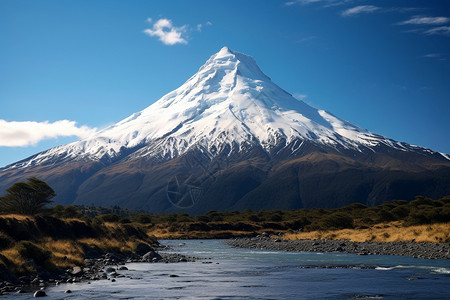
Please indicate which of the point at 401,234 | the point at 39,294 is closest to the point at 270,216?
the point at 401,234

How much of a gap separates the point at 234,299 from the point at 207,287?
496cm

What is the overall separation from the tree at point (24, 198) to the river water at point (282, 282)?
54.5ft

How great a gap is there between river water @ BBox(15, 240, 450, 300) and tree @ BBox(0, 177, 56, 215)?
654 inches

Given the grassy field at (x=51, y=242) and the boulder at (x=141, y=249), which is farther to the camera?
the boulder at (x=141, y=249)

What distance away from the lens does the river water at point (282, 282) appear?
2505 centimetres

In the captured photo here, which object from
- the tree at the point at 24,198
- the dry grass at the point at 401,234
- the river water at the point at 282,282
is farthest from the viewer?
the dry grass at the point at 401,234

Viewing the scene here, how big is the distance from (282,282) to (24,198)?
32.6 meters

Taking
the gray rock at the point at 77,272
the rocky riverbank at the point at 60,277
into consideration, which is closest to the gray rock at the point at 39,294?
the rocky riverbank at the point at 60,277

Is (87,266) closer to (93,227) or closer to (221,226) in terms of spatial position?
(93,227)

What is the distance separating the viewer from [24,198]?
5047 cm

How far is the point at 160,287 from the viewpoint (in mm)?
28531

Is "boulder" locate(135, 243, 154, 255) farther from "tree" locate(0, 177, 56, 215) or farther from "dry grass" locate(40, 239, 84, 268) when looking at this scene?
"dry grass" locate(40, 239, 84, 268)

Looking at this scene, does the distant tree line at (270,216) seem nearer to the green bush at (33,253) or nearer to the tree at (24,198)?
the tree at (24,198)

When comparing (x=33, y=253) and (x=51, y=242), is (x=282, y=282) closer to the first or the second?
(x=33, y=253)
